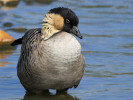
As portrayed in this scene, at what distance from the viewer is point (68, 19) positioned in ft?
23.5

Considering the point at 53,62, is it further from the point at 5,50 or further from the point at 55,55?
the point at 5,50

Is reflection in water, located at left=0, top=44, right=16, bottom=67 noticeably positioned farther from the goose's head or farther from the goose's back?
the goose's head

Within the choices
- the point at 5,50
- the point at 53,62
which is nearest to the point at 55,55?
the point at 53,62

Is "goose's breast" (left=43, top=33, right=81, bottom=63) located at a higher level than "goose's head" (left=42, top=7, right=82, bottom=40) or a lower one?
lower

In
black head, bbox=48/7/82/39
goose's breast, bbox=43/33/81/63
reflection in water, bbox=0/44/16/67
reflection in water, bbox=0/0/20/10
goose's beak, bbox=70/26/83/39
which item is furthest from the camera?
reflection in water, bbox=0/0/20/10

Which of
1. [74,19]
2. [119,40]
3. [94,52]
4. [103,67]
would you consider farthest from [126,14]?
[74,19]

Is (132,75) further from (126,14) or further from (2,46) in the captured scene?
(126,14)

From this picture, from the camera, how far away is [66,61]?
6.95m

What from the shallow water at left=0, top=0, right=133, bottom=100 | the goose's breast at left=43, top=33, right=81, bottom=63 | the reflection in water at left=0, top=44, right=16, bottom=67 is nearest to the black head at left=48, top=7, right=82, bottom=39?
the goose's breast at left=43, top=33, right=81, bottom=63

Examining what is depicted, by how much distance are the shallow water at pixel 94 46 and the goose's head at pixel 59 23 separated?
1267 millimetres

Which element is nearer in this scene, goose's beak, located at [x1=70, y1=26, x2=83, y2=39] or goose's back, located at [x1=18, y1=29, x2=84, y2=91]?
goose's back, located at [x1=18, y1=29, x2=84, y2=91]

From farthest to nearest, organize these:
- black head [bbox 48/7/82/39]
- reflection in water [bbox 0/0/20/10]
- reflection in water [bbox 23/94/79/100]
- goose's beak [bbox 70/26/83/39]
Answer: reflection in water [bbox 0/0/20/10], reflection in water [bbox 23/94/79/100], goose's beak [bbox 70/26/83/39], black head [bbox 48/7/82/39]

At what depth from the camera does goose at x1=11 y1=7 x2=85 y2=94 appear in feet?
22.8

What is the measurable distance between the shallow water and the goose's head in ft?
4.16
